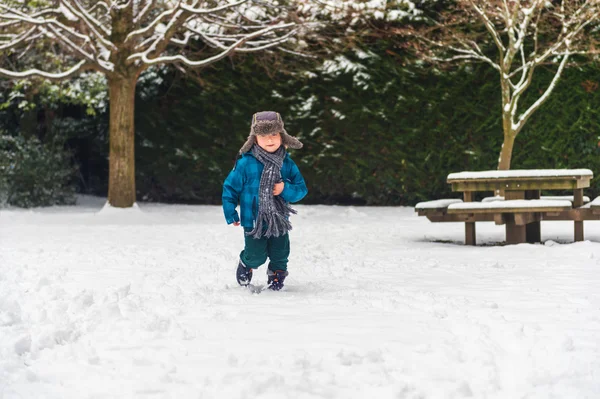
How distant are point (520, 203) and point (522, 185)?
0.29 metres

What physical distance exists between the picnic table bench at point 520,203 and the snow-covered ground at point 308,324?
1.37 feet

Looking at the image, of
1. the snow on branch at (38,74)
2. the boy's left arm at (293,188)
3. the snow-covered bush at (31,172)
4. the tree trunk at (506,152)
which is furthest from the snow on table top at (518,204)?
the snow-covered bush at (31,172)

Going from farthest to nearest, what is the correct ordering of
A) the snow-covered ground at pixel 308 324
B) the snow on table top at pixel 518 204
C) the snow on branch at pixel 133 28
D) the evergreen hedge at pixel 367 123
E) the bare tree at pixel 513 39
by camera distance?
the evergreen hedge at pixel 367 123 < the snow on branch at pixel 133 28 < the bare tree at pixel 513 39 < the snow on table top at pixel 518 204 < the snow-covered ground at pixel 308 324

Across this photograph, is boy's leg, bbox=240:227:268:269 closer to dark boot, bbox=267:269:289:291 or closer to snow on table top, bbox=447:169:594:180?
dark boot, bbox=267:269:289:291

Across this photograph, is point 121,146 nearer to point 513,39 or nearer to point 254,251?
point 513,39

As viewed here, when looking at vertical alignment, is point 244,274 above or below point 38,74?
below

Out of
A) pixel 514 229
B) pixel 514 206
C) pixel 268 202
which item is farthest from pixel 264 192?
pixel 514 229

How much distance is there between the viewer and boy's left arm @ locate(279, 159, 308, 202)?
20.1ft

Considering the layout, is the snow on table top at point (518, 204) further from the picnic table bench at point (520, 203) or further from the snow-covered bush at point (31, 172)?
the snow-covered bush at point (31, 172)

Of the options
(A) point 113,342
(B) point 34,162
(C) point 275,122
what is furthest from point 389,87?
(A) point 113,342

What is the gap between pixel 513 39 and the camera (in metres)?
12.8

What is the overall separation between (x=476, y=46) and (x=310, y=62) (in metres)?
3.23

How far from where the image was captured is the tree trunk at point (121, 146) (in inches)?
543

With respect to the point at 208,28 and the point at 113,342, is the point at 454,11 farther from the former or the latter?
the point at 113,342
